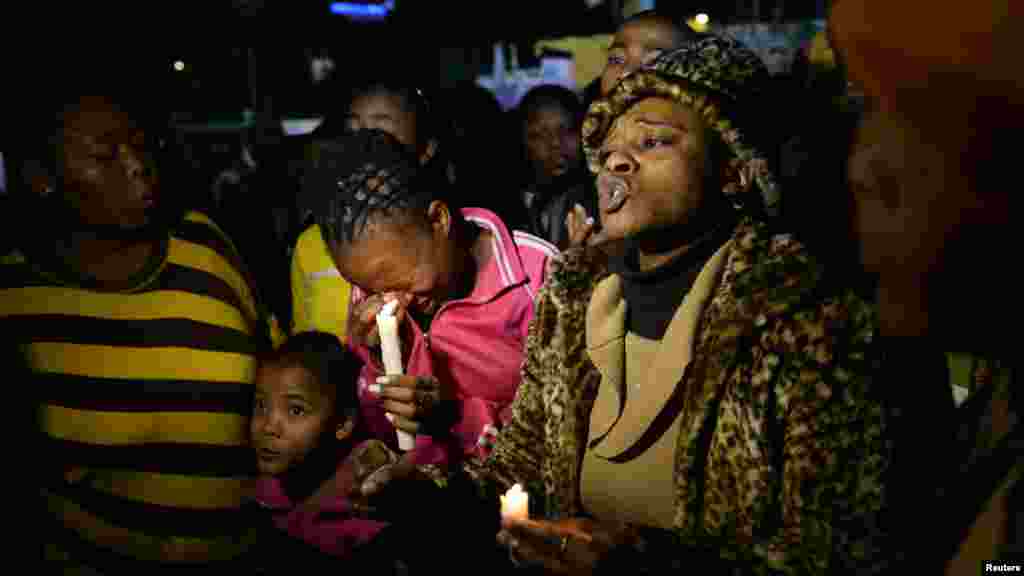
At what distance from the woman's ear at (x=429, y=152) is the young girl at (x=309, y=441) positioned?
4.40ft

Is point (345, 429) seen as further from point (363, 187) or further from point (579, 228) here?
point (579, 228)

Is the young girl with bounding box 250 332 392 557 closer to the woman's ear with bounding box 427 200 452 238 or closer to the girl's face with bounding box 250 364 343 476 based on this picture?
the girl's face with bounding box 250 364 343 476

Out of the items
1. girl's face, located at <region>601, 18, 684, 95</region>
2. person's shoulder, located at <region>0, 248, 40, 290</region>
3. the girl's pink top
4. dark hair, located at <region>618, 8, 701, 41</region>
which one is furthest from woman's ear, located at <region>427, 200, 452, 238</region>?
dark hair, located at <region>618, 8, 701, 41</region>

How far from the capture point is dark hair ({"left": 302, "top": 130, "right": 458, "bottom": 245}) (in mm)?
2695

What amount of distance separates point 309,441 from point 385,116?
1746 millimetres

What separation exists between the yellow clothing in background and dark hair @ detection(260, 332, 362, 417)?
0.18m

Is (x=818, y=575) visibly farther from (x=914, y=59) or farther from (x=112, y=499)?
(x=112, y=499)

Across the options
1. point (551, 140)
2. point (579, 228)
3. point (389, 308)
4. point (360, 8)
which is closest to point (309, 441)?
point (389, 308)

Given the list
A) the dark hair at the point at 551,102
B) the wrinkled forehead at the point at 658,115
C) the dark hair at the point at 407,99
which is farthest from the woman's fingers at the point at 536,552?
the dark hair at the point at 551,102

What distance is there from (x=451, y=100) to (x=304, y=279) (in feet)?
9.71

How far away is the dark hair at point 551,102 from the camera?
18.2ft

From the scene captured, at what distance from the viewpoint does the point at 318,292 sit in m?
3.30

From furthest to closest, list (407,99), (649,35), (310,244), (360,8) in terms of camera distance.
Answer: (360,8) → (407,99) → (649,35) → (310,244)

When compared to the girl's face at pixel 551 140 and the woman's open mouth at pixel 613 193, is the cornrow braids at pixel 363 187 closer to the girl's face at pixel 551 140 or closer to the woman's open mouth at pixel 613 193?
the woman's open mouth at pixel 613 193
